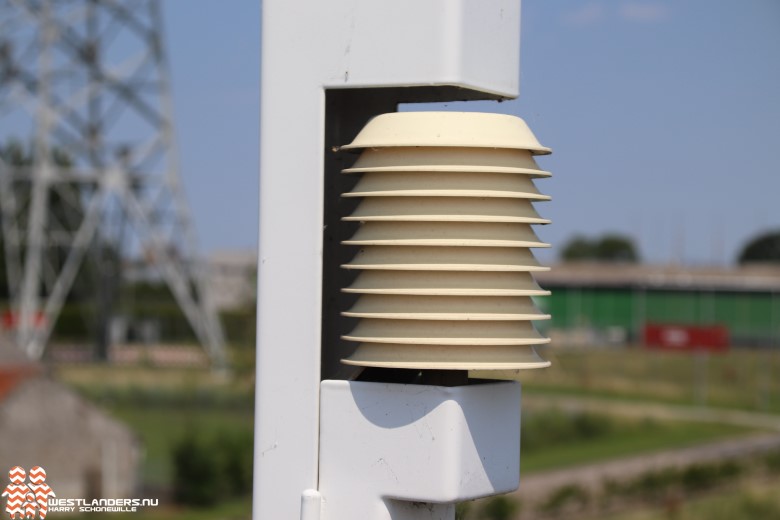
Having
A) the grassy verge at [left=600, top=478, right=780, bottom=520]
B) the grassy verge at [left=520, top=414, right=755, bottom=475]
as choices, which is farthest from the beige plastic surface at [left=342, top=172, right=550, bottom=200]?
the grassy verge at [left=520, top=414, right=755, bottom=475]

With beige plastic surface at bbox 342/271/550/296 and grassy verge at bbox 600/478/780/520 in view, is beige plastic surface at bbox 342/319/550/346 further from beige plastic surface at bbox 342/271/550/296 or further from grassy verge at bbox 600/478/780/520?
grassy verge at bbox 600/478/780/520

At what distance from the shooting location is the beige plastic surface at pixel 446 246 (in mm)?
2039

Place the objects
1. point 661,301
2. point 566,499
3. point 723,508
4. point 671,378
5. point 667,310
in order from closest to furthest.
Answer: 1. point 723,508
2. point 566,499
3. point 671,378
4. point 667,310
5. point 661,301

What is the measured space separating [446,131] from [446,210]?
122 millimetres

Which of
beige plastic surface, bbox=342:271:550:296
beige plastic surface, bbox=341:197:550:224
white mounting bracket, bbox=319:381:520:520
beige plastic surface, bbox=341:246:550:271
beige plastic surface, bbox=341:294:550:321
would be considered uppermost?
beige plastic surface, bbox=341:197:550:224

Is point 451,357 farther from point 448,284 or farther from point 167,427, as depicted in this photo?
point 167,427

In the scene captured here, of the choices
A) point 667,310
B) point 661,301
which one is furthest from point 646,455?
point 661,301

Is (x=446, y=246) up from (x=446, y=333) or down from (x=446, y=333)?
up

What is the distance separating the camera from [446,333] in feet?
6.69

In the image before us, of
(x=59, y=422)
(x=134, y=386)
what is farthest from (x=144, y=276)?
(x=59, y=422)

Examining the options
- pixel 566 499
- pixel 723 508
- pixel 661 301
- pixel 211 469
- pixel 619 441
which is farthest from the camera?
pixel 661 301

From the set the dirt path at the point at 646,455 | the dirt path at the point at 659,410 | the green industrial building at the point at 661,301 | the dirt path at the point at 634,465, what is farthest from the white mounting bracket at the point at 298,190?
the green industrial building at the point at 661,301

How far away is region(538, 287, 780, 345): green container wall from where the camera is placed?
46125 millimetres

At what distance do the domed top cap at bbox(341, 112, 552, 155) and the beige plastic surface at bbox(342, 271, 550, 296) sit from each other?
199mm
